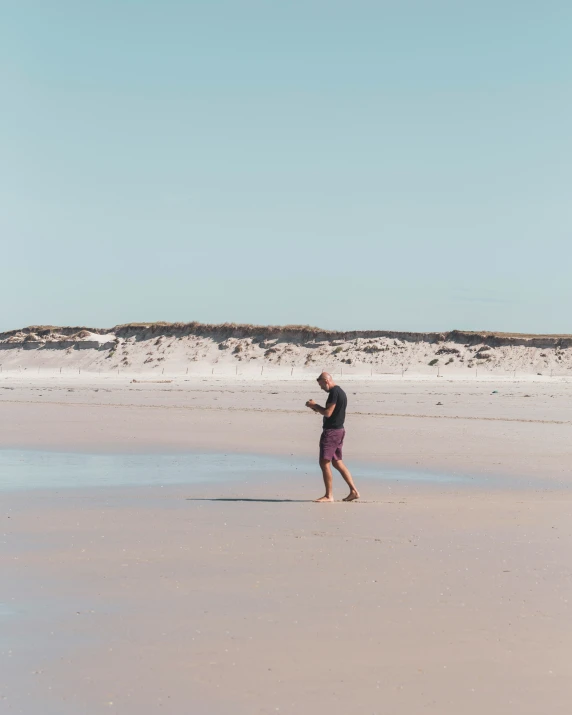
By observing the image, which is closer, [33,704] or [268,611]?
[33,704]

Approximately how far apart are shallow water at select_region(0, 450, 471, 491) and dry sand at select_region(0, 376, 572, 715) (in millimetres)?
617

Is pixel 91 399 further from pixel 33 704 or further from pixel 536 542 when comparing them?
pixel 33 704

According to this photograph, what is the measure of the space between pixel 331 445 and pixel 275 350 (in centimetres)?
5392

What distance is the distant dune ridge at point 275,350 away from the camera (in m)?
60.0

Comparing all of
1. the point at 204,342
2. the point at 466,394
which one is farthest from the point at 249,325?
the point at 466,394

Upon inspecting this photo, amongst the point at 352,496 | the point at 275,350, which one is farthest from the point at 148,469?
the point at 275,350

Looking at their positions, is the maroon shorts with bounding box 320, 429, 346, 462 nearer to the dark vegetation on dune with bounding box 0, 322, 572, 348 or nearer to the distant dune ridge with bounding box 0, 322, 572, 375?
the distant dune ridge with bounding box 0, 322, 572, 375

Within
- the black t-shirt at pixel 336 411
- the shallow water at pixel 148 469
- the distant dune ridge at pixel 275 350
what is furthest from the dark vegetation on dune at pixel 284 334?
the black t-shirt at pixel 336 411

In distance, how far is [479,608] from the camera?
250 inches

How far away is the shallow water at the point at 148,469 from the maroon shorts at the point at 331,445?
2.33 m

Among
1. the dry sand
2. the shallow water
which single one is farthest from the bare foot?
the shallow water

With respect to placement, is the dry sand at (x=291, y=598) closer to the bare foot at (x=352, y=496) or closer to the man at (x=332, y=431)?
the bare foot at (x=352, y=496)

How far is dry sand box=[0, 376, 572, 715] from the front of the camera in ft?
15.8

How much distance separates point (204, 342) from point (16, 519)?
2329 inches
